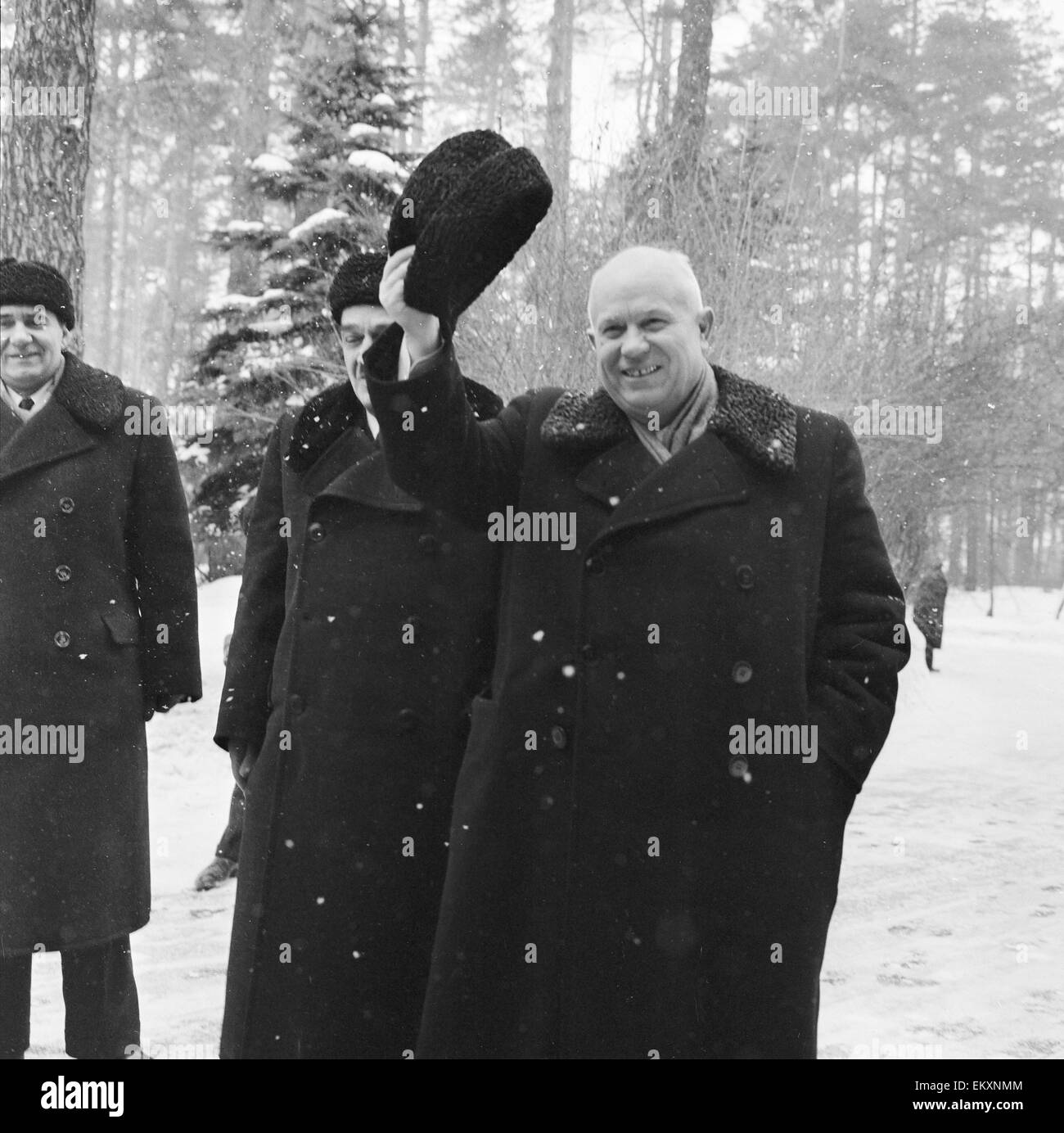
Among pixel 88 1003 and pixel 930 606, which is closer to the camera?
pixel 88 1003

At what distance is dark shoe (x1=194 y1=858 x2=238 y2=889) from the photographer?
5.46 metres

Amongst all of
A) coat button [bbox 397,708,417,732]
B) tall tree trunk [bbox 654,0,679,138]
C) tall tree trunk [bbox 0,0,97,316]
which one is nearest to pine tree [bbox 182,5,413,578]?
tall tree trunk [bbox 654,0,679,138]

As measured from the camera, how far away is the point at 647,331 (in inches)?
95.6

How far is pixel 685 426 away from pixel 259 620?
47.7 inches

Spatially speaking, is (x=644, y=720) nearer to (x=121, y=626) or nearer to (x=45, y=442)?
(x=121, y=626)

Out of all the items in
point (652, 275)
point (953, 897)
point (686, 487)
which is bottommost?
point (953, 897)

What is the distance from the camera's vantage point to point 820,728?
2387 millimetres

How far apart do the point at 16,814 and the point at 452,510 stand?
1.79 meters

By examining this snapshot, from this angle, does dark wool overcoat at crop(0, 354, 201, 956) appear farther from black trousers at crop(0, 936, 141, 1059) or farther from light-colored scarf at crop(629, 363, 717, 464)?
light-colored scarf at crop(629, 363, 717, 464)

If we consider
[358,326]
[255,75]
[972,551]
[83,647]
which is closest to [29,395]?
[83,647]

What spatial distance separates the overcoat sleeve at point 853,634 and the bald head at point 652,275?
0.44m

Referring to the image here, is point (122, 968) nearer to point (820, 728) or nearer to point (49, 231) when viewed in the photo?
point (820, 728)

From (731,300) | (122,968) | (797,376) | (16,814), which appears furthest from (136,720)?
(797,376)

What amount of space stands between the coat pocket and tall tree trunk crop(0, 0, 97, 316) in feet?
10.4
